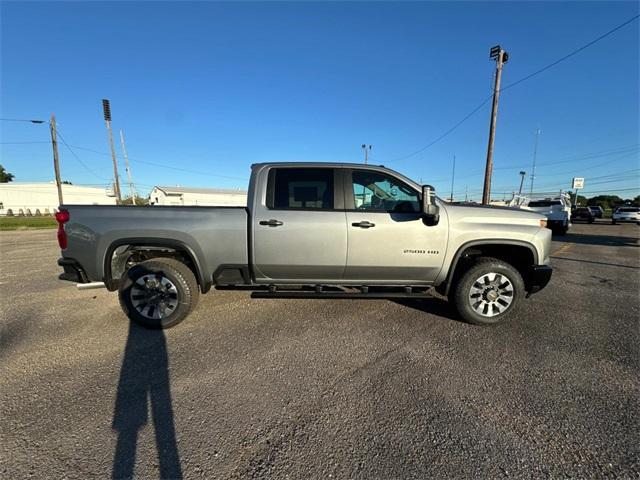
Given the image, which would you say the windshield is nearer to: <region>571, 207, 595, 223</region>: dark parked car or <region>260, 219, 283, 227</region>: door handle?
<region>571, 207, 595, 223</region>: dark parked car

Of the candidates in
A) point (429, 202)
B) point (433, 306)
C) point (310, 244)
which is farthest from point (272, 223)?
point (433, 306)

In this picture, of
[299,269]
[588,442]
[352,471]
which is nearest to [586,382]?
[588,442]

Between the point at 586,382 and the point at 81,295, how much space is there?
6.80m

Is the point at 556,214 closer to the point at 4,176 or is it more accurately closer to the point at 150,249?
the point at 150,249

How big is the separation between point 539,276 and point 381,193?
7.38ft

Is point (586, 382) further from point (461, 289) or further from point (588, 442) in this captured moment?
point (461, 289)

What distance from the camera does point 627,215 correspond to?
25.4 metres

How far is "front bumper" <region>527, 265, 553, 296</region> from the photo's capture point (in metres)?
3.66

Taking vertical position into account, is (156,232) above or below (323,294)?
above

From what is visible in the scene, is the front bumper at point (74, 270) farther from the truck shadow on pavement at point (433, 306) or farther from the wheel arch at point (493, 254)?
the wheel arch at point (493, 254)

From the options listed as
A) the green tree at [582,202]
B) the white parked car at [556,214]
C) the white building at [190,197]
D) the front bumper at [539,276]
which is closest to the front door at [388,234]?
the front bumper at [539,276]

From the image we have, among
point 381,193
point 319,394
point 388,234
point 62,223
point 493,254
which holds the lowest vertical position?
point 319,394

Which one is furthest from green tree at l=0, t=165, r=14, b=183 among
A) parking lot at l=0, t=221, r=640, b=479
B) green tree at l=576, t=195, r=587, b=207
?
green tree at l=576, t=195, r=587, b=207

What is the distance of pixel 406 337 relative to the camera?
135 inches
